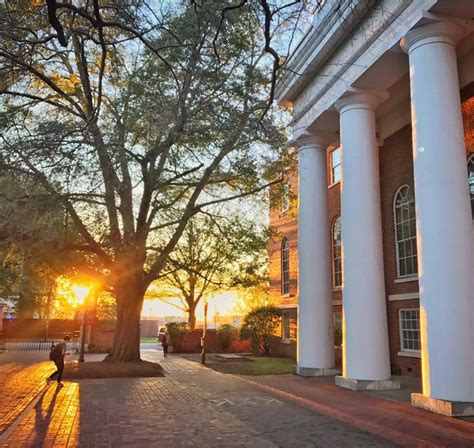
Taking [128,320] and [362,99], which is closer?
[362,99]

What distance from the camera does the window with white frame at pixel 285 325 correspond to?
25938 mm

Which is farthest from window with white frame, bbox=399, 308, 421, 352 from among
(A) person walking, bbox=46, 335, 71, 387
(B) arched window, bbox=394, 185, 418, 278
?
(A) person walking, bbox=46, 335, 71, 387

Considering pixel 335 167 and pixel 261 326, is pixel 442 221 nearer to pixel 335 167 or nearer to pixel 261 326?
pixel 335 167

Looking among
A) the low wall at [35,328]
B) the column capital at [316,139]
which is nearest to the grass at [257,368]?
the column capital at [316,139]

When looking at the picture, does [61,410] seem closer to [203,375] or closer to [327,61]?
[203,375]

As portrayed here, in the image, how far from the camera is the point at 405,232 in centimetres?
1750

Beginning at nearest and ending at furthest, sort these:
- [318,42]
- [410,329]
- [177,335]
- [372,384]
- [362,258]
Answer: [372,384] < [362,258] < [318,42] < [410,329] < [177,335]

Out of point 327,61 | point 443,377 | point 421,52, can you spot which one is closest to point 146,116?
point 421,52

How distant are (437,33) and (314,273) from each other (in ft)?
27.0

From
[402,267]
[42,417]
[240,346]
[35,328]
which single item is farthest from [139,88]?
[35,328]

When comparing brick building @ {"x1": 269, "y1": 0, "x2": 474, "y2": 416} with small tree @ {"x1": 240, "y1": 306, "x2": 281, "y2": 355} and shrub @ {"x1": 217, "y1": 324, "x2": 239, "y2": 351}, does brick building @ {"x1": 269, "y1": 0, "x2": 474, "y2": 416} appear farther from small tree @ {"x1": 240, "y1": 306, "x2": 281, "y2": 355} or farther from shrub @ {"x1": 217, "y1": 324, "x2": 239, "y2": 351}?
shrub @ {"x1": 217, "y1": 324, "x2": 239, "y2": 351}

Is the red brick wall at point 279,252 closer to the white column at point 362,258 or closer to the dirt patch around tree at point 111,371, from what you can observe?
the dirt patch around tree at point 111,371

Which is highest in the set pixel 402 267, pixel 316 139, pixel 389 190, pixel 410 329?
pixel 316 139

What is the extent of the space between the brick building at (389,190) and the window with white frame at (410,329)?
5cm
